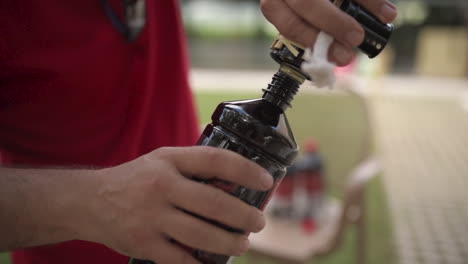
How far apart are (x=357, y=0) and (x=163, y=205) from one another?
0.27 meters

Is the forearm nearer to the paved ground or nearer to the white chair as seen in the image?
the white chair

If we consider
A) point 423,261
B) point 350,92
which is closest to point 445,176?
point 423,261

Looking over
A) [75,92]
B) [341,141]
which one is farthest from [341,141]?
[75,92]

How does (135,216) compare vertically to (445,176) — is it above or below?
below

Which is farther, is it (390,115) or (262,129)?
(390,115)

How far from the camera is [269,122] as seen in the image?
40 centimetres

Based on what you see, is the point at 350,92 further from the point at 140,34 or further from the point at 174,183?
the point at 174,183

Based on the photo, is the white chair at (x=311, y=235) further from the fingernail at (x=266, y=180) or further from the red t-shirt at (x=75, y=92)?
the fingernail at (x=266, y=180)

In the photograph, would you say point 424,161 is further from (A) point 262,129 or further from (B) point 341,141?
(A) point 262,129

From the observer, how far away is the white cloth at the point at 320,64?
37 cm

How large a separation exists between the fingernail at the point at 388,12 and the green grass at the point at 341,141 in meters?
1.24

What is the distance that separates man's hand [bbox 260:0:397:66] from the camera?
15.0 inches

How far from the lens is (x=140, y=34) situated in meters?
0.62

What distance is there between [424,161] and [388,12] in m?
3.40
